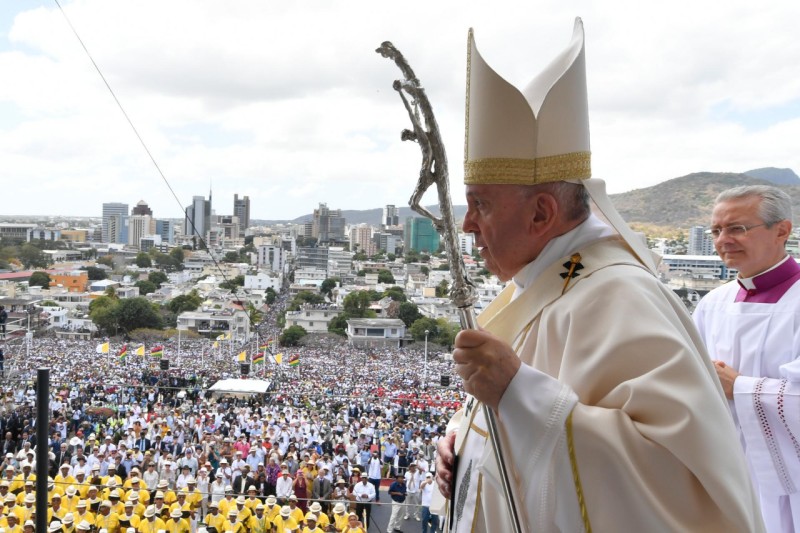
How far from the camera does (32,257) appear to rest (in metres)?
26.1

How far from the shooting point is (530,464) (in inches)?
30.5

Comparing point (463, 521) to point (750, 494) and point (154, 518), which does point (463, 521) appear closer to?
point (750, 494)

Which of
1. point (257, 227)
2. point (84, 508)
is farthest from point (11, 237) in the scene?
point (84, 508)

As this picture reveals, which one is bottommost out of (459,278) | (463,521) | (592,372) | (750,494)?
(463,521)

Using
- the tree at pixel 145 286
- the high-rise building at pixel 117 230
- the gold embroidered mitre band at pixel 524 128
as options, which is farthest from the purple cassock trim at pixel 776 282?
Result: the high-rise building at pixel 117 230

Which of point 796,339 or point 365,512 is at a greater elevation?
point 796,339

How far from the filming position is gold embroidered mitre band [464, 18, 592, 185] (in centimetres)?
91

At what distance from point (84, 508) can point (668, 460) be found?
4080 millimetres

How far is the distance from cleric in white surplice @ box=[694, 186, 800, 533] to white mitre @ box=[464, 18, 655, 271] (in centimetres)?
60

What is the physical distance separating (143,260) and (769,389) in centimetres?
3628

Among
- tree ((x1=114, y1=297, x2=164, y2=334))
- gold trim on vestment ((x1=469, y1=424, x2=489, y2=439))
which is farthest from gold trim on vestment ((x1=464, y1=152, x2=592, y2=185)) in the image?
tree ((x1=114, y1=297, x2=164, y2=334))

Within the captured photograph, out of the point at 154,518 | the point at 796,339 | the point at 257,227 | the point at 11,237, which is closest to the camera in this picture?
the point at 796,339

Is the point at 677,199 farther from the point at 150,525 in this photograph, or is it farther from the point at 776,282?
the point at 776,282

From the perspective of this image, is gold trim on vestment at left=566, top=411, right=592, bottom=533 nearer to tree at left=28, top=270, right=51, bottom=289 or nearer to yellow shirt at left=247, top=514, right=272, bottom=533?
yellow shirt at left=247, top=514, right=272, bottom=533
